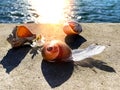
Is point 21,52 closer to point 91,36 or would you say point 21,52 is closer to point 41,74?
point 41,74

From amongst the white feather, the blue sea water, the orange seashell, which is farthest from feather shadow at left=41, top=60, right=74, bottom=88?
the blue sea water

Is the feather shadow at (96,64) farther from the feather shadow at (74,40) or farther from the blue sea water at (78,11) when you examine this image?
the blue sea water at (78,11)

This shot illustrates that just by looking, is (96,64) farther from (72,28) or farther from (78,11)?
(78,11)

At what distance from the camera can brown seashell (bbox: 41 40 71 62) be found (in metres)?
5.43

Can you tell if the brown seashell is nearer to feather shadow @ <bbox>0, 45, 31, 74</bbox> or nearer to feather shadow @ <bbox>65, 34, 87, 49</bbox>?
feather shadow @ <bbox>0, 45, 31, 74</bbox>

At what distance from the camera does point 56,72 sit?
17.4ft

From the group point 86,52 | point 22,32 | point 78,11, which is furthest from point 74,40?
point 78,11

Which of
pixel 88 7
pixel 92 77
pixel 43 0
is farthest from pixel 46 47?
pixel 43 0

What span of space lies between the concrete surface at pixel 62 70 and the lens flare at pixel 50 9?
9.47 metres

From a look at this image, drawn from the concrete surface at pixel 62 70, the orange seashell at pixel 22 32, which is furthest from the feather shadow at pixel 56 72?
the orange seashell at pixel 22 32

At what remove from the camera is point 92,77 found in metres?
5.17

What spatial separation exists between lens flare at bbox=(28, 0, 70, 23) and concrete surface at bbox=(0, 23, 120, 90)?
31.1 ft

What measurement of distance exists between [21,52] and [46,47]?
68cm

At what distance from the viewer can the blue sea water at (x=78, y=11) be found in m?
16.7
